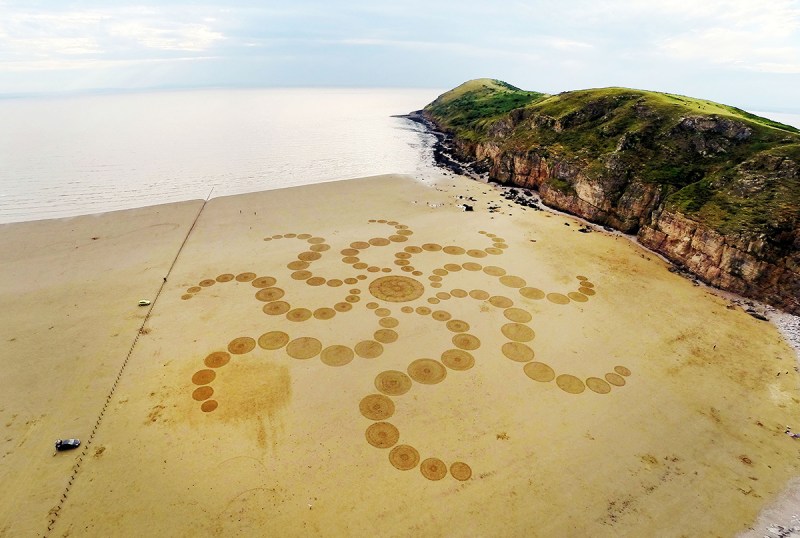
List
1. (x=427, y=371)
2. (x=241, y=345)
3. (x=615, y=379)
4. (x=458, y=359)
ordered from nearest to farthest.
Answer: (x=615, y=379) < (x=427, y=371) < (x=458, y=359) < (x=241, y=345)

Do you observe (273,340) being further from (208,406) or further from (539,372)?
(539,372)

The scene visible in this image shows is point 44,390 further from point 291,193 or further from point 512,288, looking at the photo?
point 291,193

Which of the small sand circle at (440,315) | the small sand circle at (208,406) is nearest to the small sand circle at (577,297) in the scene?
the small sand circle at (440,315)

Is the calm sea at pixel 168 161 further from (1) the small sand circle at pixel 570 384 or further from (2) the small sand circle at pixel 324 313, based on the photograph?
(1) the small sand circle at pixel 570 384

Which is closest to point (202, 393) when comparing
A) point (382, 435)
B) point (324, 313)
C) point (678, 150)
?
point (324, 313)

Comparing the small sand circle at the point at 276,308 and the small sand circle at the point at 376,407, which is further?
the small sand circle at the point at 276,308

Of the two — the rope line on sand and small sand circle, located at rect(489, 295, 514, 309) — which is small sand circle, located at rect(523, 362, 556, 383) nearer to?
small sand circle, located at rect(489, 295, 514, 309)
